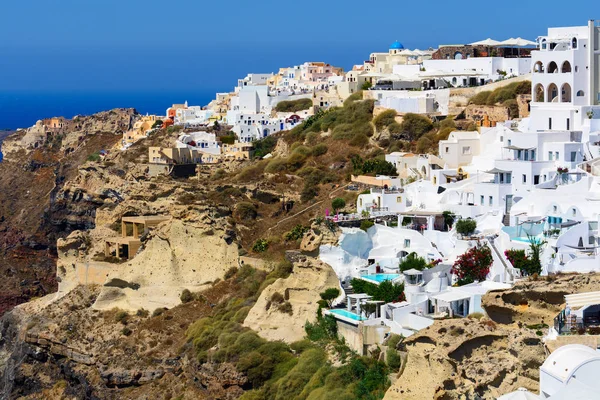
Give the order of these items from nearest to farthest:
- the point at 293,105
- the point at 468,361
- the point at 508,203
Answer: the point at 468,361
the point at 508,203
the point at 293,105

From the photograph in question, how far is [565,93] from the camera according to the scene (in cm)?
3519

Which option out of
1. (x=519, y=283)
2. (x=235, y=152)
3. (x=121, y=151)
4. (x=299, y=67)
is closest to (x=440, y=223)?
(x=519, y=283)

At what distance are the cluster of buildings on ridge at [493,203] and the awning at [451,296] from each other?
0.02m

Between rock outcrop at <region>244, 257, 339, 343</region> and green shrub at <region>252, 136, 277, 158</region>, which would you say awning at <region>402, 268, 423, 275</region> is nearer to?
rock outcrop at <region>244, 257, 339, 343</region>

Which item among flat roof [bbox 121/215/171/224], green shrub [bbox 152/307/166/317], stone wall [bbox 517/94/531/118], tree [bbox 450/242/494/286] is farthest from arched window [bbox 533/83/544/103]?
green shrub [bbox 152/307/166/317]

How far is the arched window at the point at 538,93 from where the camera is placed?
1435 inches

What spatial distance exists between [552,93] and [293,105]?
83.4 feet

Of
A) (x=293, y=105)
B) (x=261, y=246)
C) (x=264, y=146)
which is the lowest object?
(x=261, y=246)

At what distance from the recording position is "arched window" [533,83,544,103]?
3644cm

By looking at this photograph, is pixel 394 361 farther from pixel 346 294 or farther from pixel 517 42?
pixel 517 42

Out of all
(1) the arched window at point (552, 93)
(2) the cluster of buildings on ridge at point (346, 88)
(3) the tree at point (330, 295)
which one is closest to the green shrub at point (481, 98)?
(2) the cluster of buildings on ridge at point (346, 88)

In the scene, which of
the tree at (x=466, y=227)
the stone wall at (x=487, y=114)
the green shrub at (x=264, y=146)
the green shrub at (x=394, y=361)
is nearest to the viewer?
the green shrub at (x=394, y=361)

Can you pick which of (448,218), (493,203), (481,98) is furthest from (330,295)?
(481,98)

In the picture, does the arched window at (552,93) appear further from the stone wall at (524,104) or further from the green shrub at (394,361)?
the green shrub at (394,361)
